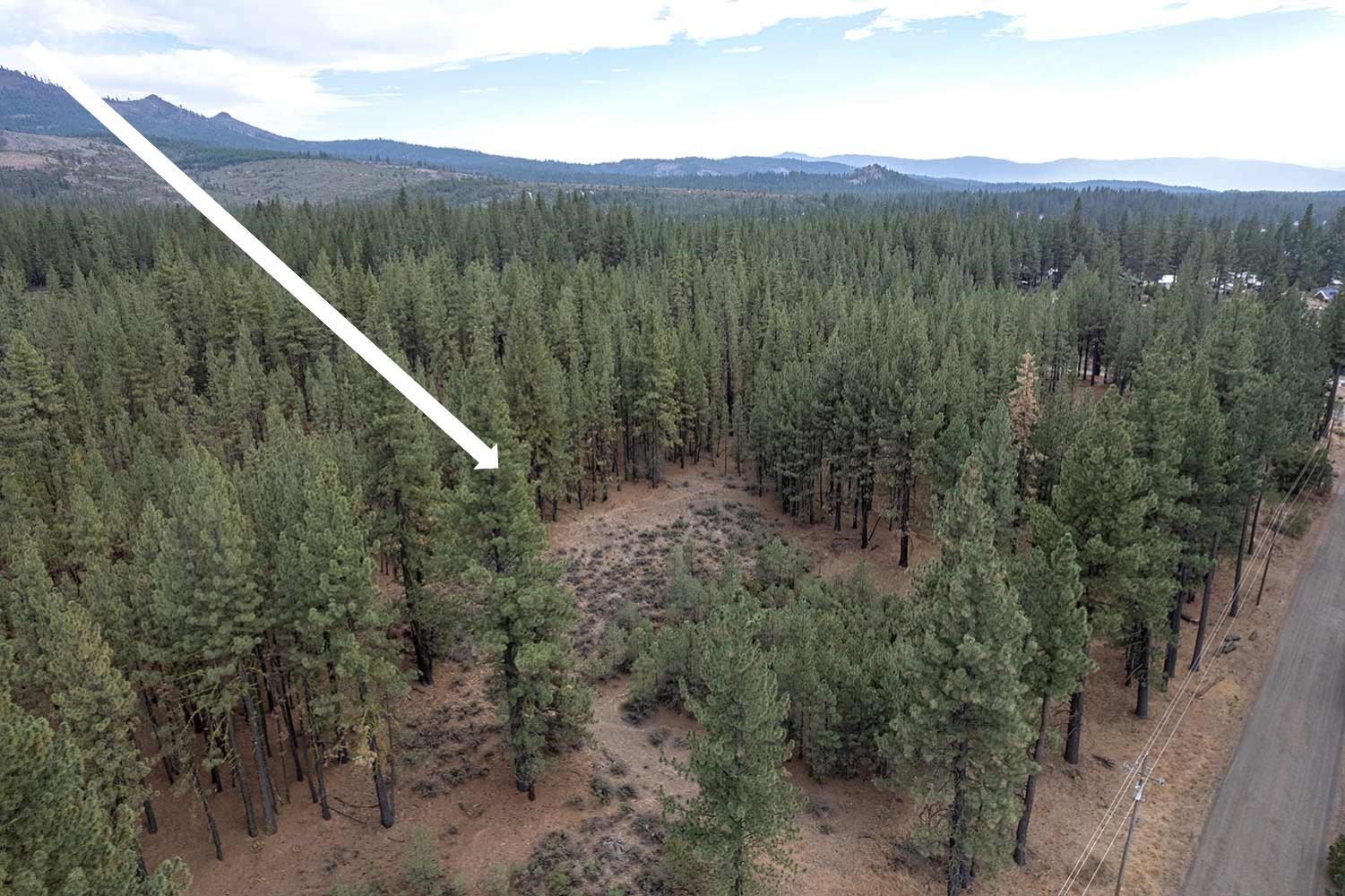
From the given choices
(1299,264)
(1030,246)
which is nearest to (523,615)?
(1030,246)

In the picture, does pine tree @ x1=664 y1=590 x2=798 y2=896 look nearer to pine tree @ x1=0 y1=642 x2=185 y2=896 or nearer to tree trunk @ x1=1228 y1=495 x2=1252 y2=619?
pine tree @ x1=0 y1=642 x2=185 y2=896

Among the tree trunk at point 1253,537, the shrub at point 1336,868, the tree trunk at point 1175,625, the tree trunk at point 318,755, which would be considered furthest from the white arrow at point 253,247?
the tree trunk at point 1253,537

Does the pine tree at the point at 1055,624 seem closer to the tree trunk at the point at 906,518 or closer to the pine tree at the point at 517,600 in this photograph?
the pine tree at the point at 517,600

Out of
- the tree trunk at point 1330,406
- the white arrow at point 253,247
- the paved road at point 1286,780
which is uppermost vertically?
the white arrow at point 253,247

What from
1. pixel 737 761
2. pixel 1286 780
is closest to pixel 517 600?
pixel 737 761

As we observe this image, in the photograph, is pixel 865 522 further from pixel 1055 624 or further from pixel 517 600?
pixel 517 600
